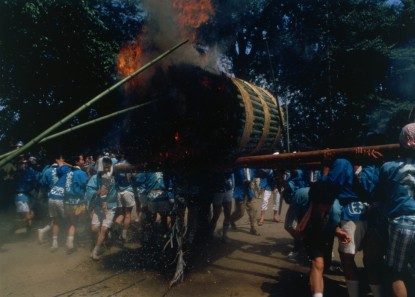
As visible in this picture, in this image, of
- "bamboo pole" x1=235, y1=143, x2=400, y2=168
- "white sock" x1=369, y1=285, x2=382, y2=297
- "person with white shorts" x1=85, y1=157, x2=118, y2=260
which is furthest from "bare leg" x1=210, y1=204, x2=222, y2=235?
"white sock" x1=369, y1=285, x2=382, y2=297

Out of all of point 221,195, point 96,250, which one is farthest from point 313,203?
point 96,250

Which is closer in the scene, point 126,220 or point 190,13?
point 190,13

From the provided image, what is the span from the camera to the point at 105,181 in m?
7.55

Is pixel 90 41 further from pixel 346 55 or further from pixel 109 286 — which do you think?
pixel 346 55

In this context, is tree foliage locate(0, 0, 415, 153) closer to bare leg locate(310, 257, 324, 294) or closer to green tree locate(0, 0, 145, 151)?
green tree locate(0, 0, 145, 151)

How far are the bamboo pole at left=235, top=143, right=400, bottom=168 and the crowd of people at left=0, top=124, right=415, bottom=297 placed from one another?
0.07 metres

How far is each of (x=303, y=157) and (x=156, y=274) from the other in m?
3.36

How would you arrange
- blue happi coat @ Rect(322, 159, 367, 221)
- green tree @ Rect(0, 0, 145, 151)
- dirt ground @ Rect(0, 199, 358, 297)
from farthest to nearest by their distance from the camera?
green tree @ Rect(0, 0, 145, 151) < dirt ground @ Rect(0, 199, 358, 297) < blue happi coat @ Rect(322, 159, 367, 221)

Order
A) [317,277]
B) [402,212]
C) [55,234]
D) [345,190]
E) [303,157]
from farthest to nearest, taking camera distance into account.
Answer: [55,234] < [345,190] < [317,277] < [303,157] < [402,212]

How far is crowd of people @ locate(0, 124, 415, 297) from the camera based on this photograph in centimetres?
359

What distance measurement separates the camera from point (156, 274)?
230 inches

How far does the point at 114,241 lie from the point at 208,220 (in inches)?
90.4

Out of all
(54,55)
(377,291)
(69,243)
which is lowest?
(69,243)

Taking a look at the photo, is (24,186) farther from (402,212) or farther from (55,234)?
(402,212)
